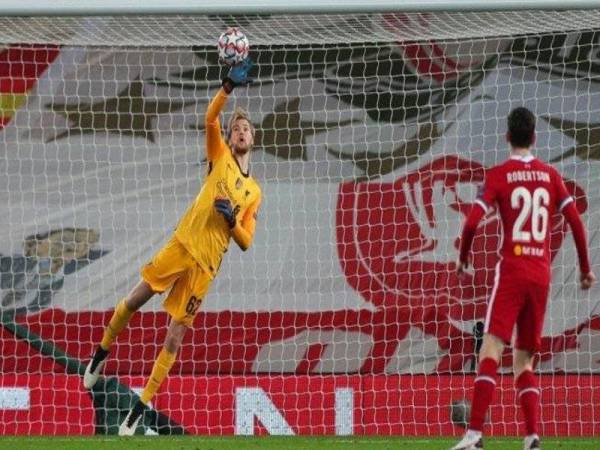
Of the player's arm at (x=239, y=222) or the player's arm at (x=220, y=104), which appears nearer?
the player's arm at (x=220, y=104)

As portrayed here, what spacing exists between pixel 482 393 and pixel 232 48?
2709 mm

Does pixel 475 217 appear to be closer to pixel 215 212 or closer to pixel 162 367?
pixel 215 212

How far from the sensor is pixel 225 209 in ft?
29.3

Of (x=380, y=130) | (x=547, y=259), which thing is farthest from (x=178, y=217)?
(x=547, y=259)

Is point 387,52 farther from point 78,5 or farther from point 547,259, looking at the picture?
point 547,259

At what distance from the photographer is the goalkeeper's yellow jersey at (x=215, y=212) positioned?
9.27 m

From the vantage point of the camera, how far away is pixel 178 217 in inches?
466

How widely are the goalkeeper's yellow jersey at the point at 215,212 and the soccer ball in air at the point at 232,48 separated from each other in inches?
27.9

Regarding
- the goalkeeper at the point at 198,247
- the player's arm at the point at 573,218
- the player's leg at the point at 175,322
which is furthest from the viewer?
the goalkeeper at the point at 198,247

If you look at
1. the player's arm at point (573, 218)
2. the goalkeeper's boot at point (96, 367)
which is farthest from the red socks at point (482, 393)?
the goalkeeper's boot at point (96, 367)

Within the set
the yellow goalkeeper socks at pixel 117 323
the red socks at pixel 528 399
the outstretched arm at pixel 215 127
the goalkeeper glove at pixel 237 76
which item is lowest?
the red socks at pixel 528 399

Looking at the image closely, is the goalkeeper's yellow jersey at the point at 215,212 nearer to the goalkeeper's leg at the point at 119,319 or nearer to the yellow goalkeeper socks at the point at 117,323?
the goalkeeper's leg at the point at 119,319

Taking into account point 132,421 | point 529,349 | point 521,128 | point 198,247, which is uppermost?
point 521,128

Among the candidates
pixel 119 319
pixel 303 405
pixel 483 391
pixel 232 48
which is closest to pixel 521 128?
pixel 483 391
